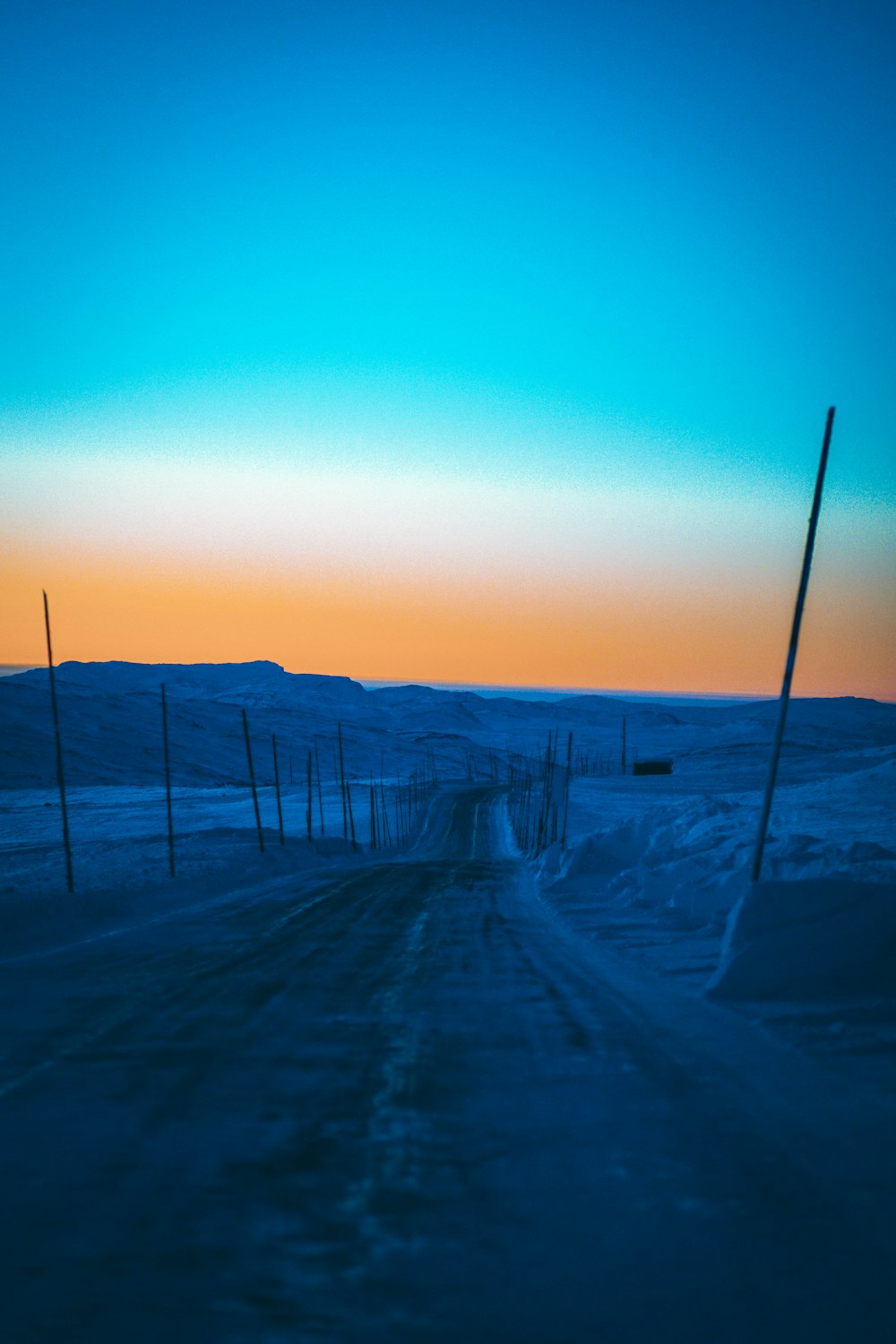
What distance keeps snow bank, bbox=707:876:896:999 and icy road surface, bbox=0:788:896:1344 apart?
601 mm

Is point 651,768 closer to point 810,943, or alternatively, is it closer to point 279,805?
point 279,805

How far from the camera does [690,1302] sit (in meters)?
3.43

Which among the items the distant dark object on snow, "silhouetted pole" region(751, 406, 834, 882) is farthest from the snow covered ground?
the distant dark object on snow

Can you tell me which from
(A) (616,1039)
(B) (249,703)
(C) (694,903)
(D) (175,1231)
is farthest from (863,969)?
(B) (249,703)

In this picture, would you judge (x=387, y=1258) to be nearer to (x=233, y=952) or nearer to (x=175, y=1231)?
(x=175, y=1231)

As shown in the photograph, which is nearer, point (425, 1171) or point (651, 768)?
point (425, 1171)

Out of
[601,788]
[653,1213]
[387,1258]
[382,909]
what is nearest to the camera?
[387,1258]

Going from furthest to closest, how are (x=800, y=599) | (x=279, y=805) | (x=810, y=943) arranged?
(x=279, y=805) < (x=800, y=599) < (x=810, y=943)

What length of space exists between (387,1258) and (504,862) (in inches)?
1198

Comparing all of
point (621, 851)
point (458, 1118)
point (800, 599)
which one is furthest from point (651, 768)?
point (458, 1118)

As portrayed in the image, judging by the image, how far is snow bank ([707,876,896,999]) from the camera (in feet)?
26.6

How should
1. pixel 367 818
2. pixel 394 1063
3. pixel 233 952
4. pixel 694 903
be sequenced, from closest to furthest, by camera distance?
pixel 394 1063, pixel 233 952, pixel 694 903, pixel 367 818

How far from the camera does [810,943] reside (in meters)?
8.38

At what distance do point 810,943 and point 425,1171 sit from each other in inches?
206
